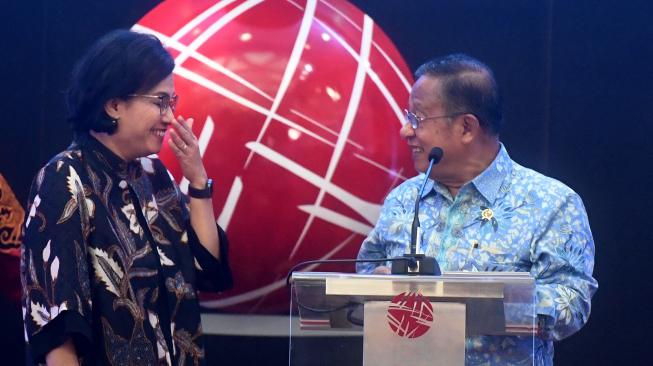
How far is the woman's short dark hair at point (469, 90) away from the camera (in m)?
2.06

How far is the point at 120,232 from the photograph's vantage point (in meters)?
1.85

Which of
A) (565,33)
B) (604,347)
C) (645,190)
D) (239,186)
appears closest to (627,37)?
(565,33)

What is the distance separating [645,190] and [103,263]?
150 cm

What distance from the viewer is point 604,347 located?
2670 mm

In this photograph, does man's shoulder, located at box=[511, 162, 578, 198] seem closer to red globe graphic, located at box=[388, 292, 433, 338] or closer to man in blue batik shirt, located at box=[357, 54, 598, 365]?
man in blue batik shirt, located at box=[357, 54, 598, 365]

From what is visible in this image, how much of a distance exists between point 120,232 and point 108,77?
291mm

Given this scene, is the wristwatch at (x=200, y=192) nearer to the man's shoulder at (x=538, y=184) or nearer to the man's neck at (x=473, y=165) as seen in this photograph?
the man's neck at (x=473, y=165)

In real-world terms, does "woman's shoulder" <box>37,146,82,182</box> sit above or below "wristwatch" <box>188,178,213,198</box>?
above

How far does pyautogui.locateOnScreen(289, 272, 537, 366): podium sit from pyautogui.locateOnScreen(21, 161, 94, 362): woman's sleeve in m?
0.43

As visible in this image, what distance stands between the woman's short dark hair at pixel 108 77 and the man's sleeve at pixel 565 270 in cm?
81

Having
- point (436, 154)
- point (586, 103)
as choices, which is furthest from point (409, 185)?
point (586, 103)

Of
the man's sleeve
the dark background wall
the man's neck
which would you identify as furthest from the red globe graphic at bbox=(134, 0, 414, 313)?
the dark background wall

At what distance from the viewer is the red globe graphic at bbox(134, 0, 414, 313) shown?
7.12 feet

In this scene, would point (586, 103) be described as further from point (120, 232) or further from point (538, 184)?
point (120, 232)
